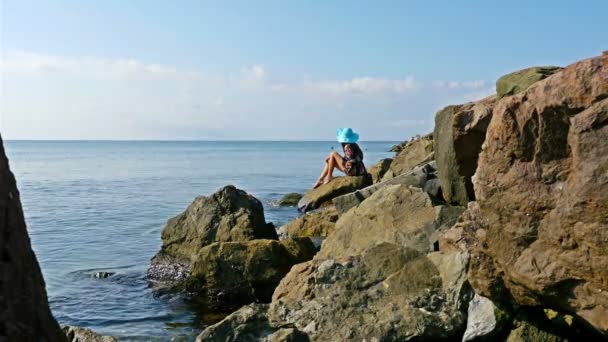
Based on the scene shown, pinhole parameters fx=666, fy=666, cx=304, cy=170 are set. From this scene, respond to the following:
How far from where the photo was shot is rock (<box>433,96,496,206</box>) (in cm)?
808

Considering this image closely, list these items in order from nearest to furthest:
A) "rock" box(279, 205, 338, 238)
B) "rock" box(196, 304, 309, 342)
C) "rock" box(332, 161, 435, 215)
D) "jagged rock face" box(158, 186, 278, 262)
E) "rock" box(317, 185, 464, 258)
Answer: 1. "rock" box(196, 304, 309, 342)
2. "rock" box(317, 185, 464, 258)
3. "rock" box(332, 161, 435, 215)
4. "jagged rock face" box(158, 186, 278, 262)
5. "rock" box(279, 205, 338, 238)

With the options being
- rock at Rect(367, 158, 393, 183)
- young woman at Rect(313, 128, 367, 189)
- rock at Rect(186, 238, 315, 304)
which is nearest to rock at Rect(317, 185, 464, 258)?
rock at Rect(186, 238, 315, 304)

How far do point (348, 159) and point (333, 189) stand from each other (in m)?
0.98

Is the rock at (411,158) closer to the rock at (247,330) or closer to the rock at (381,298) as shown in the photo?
the rock at (381,298)

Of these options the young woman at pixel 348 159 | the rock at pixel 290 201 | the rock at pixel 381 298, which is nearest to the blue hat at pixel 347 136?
the young woman at pixel 348 159

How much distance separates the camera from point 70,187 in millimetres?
37938

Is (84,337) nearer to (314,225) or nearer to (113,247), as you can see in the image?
(314,225)

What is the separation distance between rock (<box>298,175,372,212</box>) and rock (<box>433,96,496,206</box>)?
324 inches

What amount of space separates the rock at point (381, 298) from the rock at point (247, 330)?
0.12m

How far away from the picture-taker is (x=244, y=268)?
10539 millimetres

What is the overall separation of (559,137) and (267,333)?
3610mm

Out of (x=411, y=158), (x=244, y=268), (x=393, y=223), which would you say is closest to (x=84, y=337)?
(x=244, y=268)

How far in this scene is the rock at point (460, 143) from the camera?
26.5 ft

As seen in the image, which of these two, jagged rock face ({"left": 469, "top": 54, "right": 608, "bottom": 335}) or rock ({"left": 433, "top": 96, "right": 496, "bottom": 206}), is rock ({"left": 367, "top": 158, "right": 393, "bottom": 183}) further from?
jagged rock face ({"left": 469, "top": 54, "right": 608, "bottom": 335})
